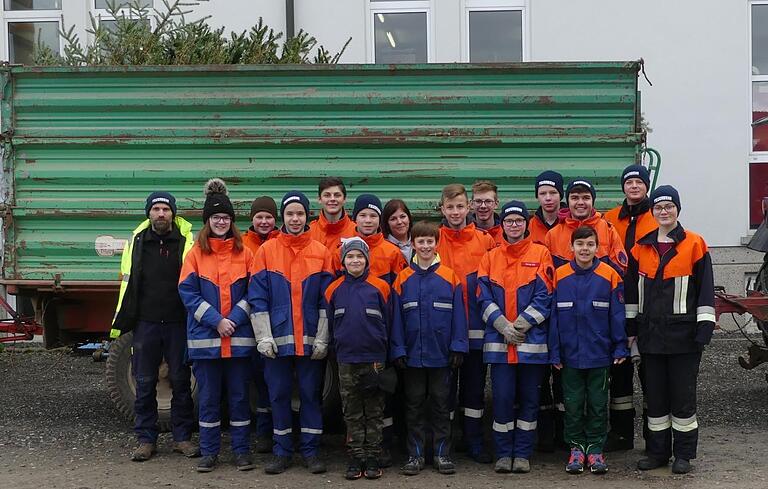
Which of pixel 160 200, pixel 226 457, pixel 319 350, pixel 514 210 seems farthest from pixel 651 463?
pixel 160 200

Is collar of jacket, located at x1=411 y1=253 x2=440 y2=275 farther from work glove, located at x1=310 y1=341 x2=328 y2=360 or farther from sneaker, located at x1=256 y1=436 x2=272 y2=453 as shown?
sneaker, located at x1=256 y1=436 x2=272 y2=453

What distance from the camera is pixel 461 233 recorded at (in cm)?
559

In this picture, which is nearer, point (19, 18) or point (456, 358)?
point (456, 358)

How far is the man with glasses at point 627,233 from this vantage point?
18.4 ft

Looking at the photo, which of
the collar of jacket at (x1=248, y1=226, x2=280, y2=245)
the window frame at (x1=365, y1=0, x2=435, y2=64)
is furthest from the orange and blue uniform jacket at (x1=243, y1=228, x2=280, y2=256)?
the window frame at (x1=365, y1=0, x2=435, y2=64)

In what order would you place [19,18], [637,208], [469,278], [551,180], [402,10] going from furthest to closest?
[19,18], [402,10], [551,180], [637,208], [469,278]

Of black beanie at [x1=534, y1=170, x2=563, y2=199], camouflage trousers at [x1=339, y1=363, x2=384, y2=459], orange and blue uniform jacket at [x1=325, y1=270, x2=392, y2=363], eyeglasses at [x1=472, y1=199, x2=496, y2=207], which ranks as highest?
black beanie at [x1=534, y1=170, x2=563, y2=199]

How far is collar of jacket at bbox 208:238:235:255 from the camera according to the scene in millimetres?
5484

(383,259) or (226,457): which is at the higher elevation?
(383,259)

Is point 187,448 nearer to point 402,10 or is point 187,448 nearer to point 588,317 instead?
point 588,317

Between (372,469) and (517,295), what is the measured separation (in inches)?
50.5

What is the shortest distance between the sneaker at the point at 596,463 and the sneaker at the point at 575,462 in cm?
5

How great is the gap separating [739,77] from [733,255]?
1927mm

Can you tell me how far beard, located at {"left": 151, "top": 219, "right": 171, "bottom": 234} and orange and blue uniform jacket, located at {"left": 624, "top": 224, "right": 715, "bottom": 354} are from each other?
2834 mm
